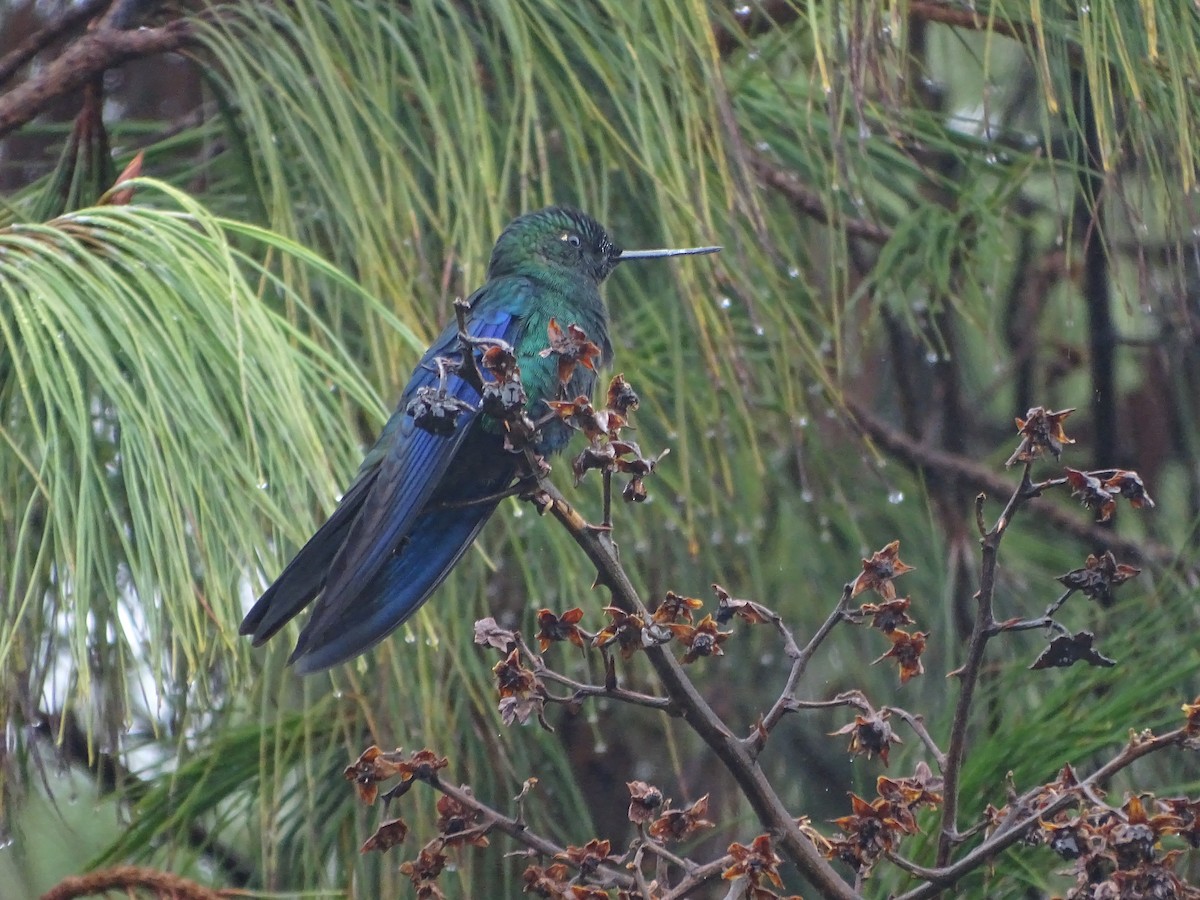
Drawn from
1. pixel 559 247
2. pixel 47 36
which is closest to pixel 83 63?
pixel 47 36

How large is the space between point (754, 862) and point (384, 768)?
0.80 ft

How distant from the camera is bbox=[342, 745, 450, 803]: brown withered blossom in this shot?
939mm

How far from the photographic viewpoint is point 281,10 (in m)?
1.61

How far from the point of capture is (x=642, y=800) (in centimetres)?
99

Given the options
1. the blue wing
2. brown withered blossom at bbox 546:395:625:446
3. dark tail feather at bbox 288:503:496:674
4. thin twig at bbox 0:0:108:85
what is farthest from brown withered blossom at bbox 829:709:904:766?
thin twig at bbox 0:0:108:85

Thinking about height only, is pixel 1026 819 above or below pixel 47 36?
below

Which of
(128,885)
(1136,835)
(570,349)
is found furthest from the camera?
(128,885)

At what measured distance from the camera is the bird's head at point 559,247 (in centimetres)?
198

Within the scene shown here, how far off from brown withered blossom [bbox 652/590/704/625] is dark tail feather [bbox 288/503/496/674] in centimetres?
46

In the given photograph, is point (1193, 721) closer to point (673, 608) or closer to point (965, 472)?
point (673, 608)

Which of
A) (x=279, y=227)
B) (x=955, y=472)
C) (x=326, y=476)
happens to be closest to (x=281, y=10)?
(x=279, y=227)

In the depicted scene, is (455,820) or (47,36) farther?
(47,36)

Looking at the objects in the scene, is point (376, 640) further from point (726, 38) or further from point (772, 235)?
point (726, 38)

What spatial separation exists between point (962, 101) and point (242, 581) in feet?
7.80
